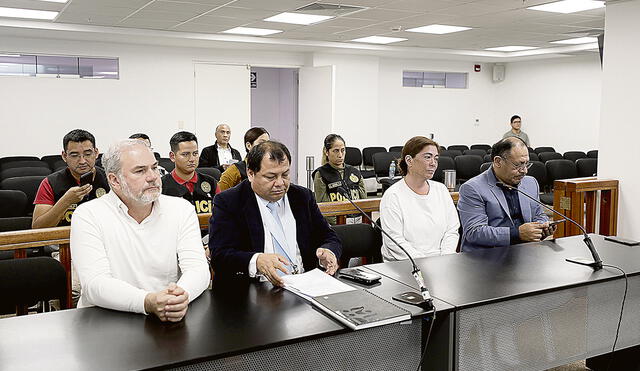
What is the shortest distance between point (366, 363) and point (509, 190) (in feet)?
6.09

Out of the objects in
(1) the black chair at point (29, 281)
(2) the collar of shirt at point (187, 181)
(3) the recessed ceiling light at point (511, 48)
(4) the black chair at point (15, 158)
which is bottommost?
(1) the black chair at point (29, 281)

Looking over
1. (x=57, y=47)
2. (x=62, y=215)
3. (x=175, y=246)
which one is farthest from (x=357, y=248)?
(x=57, y=47)

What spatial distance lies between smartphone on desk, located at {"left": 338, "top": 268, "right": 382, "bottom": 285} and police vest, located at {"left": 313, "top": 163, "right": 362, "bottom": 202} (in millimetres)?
2257

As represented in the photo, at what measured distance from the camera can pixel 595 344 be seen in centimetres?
254

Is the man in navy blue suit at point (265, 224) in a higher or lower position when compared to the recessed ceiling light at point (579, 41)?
lower

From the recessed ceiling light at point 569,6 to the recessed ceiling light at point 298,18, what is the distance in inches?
96.4

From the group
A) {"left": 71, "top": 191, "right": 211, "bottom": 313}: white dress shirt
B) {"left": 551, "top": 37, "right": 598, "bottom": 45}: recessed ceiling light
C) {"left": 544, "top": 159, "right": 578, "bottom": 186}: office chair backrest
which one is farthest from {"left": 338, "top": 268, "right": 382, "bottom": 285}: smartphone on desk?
{"left": 551, "top": 37, "right": 598, "bottom": 45}: recessed ceiling light

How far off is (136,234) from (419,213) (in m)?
1.61

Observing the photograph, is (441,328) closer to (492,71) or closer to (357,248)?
(357,248)

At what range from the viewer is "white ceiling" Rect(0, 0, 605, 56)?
20.9ft

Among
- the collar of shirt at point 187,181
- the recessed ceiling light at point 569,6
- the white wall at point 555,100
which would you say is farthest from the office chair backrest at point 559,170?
the collar of shirt at point 187,181

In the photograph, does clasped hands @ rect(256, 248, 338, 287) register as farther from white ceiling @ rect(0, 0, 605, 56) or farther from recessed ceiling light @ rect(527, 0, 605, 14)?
recessed ceiling light @ rect(527, 0, 605, 14)

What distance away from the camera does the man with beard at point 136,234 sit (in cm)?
219

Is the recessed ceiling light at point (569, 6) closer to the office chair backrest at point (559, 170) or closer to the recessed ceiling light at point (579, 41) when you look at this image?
the office chair backrest at point (559, 170)
